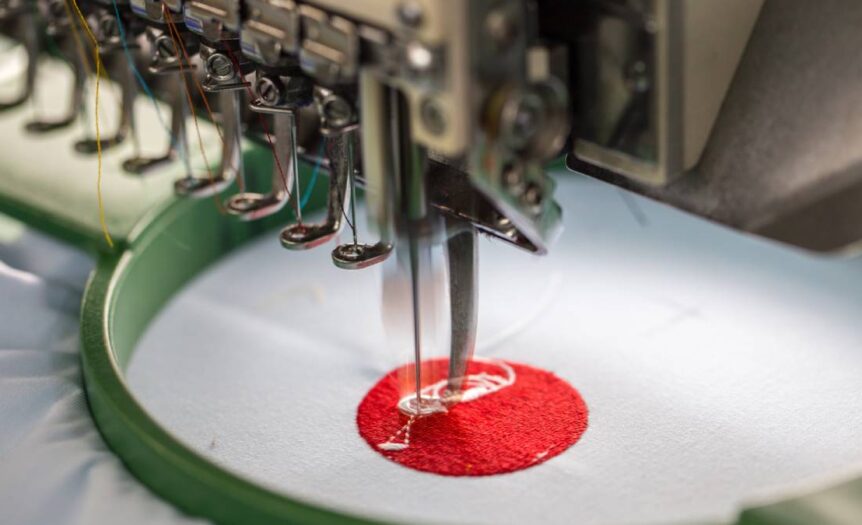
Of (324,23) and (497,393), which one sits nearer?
(324,23)

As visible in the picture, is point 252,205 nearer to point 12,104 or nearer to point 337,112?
point 337,112

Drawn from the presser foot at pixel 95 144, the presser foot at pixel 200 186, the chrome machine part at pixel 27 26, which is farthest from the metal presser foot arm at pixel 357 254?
the chrome machine part at pixel 27 26

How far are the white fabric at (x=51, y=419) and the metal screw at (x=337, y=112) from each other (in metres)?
0.39

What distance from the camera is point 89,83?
2.05m

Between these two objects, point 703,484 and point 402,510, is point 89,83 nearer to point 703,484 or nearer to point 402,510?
point 402,510

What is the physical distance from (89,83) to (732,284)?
41.2 inches

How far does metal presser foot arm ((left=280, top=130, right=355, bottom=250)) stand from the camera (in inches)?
50.6

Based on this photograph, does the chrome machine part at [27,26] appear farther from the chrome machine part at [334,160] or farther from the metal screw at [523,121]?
the metal screw at [523,121]

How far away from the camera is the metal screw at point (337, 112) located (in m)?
1.18

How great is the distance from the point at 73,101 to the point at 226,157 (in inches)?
14.8

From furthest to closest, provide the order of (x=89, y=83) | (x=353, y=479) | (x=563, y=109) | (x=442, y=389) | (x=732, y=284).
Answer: (x=89, y=83)
(x=732, y=284)
(x=442, y=389)
(x=353, y=479)
(x=563, y=109)

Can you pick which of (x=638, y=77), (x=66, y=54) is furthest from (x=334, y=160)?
(x=66, y=54)

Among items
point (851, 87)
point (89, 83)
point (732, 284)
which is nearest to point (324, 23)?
point (851, 87)

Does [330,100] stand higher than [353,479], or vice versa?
[330,100]
